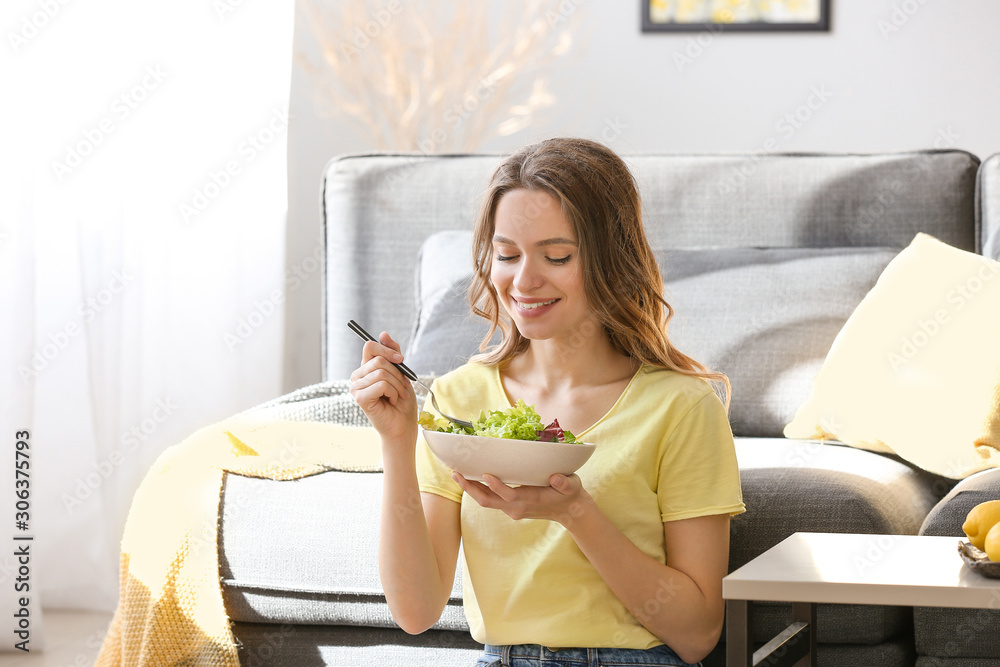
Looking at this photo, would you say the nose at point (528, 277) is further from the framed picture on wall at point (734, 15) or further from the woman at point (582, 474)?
the framed picture on wall at point (734, 15)

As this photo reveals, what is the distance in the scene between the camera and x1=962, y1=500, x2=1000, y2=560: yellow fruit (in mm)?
1030

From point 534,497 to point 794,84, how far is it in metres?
2.80

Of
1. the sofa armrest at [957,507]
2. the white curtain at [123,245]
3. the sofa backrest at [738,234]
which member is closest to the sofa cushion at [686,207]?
the sofa backrest at [738,234]

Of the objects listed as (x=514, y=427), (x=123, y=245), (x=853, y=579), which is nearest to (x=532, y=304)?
(x=514, y=427)

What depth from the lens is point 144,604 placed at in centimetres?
159

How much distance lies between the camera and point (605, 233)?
48.8 inches

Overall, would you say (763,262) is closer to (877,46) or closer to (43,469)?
(877,46)

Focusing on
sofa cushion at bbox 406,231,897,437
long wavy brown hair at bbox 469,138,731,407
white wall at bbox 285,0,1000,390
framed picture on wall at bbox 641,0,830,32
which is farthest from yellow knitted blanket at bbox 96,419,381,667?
framed picture on wall at bbox 641,0,830,32

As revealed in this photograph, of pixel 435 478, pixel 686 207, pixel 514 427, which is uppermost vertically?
pixel 686 207

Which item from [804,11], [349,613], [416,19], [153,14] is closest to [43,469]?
[153,14]

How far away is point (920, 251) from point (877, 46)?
5.54 feet

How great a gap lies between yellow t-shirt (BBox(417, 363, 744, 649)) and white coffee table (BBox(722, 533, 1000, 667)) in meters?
0.14

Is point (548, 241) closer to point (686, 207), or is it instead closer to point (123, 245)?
point (686, 207)

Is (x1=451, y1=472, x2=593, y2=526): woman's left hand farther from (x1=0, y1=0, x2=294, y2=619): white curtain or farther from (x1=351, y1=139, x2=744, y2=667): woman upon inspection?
(x1=0, y1=0, x2=294, y2=619): white curtain
